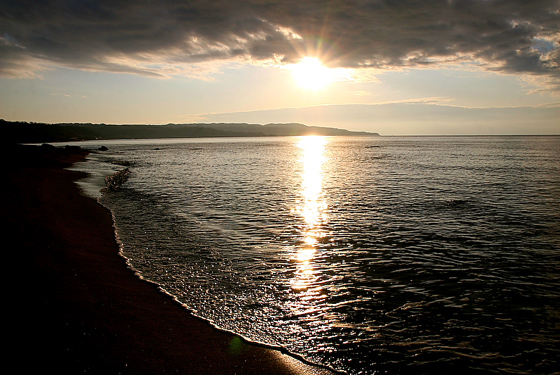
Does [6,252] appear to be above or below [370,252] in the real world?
above

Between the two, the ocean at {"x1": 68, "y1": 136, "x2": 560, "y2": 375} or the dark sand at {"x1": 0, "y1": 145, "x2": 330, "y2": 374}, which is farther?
the ocean at {"x1": 68, "y1": 136, "x2": 560, "y2": 375}

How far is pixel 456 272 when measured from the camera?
471 inches

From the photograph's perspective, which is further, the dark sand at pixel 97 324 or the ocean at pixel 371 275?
the ocean at pixel 371 275

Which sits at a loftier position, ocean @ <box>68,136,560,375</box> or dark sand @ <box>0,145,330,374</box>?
dark sand @ <box>0,145,330,374</box>

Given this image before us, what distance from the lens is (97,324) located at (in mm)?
7746

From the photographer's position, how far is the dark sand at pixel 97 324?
21.2 feet

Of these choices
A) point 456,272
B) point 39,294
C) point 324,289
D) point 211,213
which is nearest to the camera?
point 39,294

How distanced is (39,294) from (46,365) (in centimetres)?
335

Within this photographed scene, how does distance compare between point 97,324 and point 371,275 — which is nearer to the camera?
point 97,324

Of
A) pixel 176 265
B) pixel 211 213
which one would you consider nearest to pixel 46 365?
pixel 176 265

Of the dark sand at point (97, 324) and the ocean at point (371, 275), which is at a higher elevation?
the dark sand at point (97, 324)

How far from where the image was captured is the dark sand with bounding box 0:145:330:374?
646 cm

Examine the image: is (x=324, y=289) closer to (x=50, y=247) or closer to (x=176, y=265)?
(x=176, y=265)

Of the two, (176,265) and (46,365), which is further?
(176,265)
